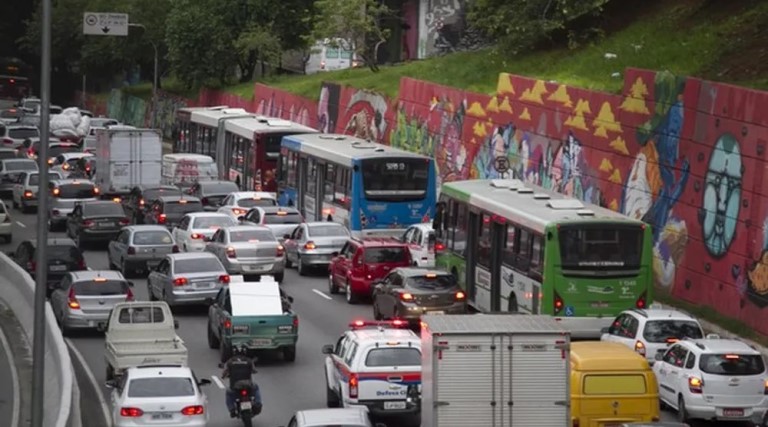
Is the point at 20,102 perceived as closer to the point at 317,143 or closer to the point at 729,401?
the point at 317,143

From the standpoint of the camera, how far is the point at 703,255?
3969 centimetres

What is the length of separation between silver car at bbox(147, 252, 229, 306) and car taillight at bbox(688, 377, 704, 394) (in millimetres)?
14804

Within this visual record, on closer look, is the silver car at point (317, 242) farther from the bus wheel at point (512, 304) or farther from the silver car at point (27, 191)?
the silver car at point (27, 191)

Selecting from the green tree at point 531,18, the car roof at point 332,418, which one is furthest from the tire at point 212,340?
the green tree at point 531,18

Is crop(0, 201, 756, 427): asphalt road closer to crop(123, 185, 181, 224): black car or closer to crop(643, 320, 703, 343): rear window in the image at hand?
crop(643, 320, 703, 343): rear window

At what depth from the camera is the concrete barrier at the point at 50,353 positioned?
2644 cm

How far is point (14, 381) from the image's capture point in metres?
35.3

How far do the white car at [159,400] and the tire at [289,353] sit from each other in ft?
23.3

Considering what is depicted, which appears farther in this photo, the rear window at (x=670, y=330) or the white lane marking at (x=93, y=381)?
the rear window at (x=670, y=330)

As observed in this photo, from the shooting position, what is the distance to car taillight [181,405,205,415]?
26.5 metres

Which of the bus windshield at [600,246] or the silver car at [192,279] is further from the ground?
the bus windshield at [600,246]

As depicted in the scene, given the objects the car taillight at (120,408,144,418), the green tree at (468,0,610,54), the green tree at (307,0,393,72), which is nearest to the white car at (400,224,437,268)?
the green tree at (468,0,610,54)

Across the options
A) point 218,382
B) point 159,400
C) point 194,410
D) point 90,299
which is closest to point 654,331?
point 218,382

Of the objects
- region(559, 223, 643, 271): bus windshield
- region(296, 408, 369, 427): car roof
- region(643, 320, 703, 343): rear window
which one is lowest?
region(643, 320, 703, 343): rear window
